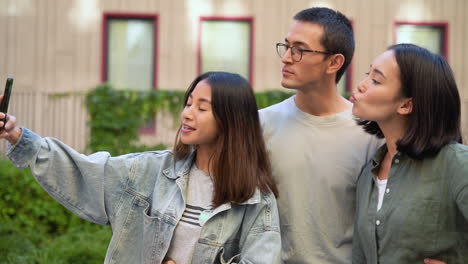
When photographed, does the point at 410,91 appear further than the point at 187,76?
No

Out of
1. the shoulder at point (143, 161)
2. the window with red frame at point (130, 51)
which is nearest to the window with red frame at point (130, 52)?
the window with red frame at point (130, 51)

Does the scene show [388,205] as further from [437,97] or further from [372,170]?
[437,97]

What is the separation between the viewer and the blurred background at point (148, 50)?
41.1 ft

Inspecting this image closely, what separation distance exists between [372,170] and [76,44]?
10620mm

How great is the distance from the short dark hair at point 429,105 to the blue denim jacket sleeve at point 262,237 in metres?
0.70

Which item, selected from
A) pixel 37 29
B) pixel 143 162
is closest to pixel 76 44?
pixel 37 29

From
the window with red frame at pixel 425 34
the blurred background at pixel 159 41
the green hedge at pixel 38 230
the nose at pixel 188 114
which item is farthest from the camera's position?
the window with red frame at pixel 425 34

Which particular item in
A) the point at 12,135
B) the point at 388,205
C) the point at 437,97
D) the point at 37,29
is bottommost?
the point at 388,205

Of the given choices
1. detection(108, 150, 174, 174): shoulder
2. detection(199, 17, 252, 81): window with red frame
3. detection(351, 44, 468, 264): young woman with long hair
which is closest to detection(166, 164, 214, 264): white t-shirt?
detection(108, 150, 174, 174): shoulder

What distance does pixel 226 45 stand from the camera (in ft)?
44.3

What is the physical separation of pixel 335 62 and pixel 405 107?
0.80 m

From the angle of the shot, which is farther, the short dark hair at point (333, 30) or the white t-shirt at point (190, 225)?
the short dark hair at point (333, 30)

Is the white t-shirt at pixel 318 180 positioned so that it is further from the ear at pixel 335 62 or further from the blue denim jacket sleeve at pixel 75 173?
the blue denim jacket sleeve at pixel 75 173

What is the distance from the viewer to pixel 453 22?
13.5 meters
